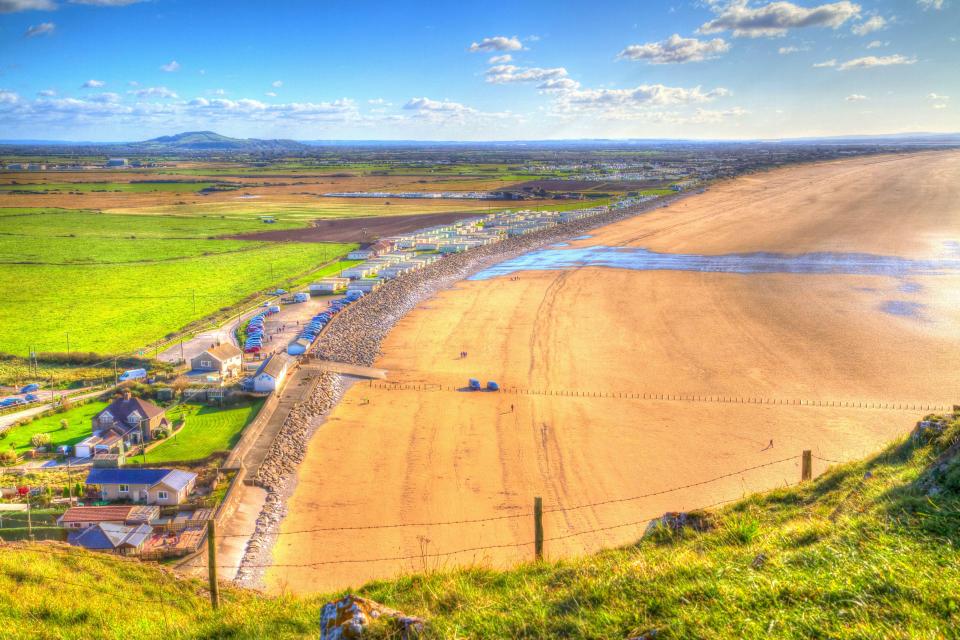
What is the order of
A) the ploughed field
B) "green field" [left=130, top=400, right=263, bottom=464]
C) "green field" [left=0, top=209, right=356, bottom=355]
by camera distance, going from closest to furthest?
the ploughed field < "green field" [left=130, top=400, right=263, bottom=464] < "green field" [left=0, top=209, right=356, bottom=355]

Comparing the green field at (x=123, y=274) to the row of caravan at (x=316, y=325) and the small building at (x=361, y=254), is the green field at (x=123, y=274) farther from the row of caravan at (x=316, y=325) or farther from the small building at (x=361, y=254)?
the row of caravan at (x=316, y=325)

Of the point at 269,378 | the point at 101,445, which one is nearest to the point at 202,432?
the point at 101,445

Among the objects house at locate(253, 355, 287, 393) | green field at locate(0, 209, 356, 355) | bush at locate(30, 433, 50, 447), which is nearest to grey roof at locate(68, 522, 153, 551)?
bush at locate(30, 433, 50, 447)

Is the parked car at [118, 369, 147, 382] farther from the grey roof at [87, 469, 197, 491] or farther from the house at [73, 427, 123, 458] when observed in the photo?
the grey roof at [87, 469, 197, 491]

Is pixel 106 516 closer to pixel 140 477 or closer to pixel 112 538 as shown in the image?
pixel 112 538

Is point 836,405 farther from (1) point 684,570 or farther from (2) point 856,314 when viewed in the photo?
(1) point 684,570

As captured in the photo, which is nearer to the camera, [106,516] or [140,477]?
[106,516]

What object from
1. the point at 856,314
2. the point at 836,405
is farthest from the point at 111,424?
the point at 856,314
